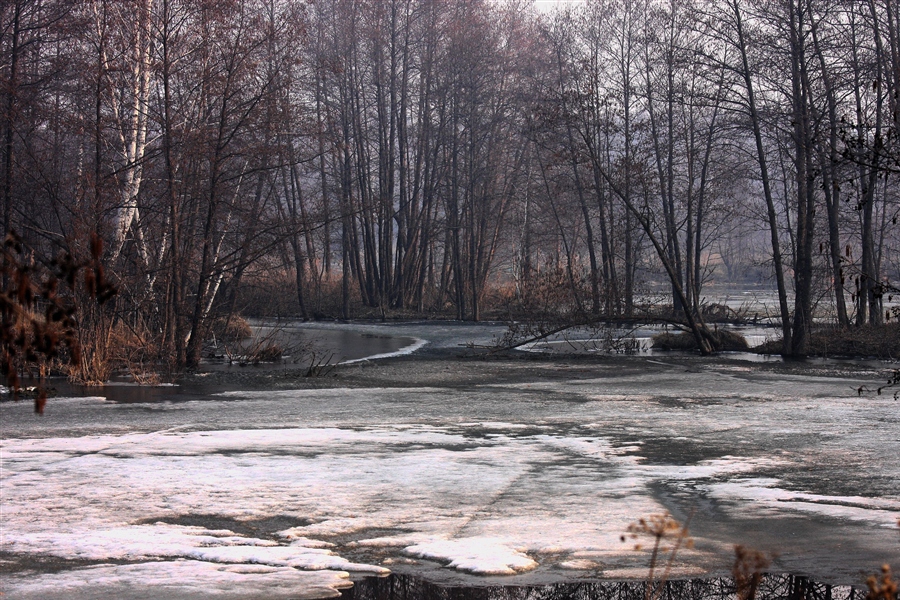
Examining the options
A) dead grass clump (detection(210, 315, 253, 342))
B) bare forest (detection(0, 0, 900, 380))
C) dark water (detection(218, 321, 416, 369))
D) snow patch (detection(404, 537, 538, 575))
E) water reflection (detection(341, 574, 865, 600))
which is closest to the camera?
water reflection (detection(341, 574, 865, 600))

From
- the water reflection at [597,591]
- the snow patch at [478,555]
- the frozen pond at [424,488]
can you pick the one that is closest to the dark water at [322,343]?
the frozen pond at [424,488]

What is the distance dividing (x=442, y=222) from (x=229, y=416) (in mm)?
28404

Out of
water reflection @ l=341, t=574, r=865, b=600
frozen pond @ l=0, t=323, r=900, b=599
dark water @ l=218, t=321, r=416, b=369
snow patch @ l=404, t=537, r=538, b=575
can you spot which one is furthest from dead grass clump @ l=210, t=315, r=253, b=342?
water reflection @ l=341, t=574, r=865, b=600

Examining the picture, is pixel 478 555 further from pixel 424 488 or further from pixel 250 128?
pixel 250 128

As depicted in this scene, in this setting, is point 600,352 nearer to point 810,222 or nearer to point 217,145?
point 810,222

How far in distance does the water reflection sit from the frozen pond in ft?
0.41

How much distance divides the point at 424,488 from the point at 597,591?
2831 millimetres

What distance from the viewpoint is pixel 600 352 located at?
79.1 ft

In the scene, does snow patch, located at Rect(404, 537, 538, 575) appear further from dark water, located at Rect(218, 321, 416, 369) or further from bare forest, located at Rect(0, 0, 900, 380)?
dark water, located at Rect(218, 321, 416, 369)

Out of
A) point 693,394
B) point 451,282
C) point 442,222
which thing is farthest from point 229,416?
point 451,282

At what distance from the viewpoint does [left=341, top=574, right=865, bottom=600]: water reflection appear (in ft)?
17.6

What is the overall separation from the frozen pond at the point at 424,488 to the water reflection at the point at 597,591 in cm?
13

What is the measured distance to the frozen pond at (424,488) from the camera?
5871 mm

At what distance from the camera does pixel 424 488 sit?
8.09m
